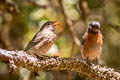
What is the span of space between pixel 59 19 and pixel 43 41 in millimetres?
2542

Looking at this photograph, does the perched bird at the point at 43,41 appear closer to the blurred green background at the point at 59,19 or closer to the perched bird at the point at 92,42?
the perched bird at the point at 92,42

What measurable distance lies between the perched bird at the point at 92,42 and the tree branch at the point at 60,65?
2.61ft

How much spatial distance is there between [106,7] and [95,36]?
3.16 meters

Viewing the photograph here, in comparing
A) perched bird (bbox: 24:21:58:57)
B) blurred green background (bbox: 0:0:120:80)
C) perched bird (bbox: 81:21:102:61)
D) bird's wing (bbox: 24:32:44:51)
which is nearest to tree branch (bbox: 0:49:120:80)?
perched bird (bbox: 81:21:102:61)

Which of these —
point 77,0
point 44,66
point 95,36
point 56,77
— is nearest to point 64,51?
point 56,77

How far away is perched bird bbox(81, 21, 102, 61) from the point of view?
20.2 ft

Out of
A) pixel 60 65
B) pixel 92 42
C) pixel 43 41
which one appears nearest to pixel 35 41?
pixel 43 41

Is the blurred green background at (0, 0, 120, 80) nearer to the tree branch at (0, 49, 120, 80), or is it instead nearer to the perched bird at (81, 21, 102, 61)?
the perched bird at (81, 21, 102, 61)

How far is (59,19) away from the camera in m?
9.06

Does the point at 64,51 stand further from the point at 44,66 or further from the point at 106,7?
the point at 44,66

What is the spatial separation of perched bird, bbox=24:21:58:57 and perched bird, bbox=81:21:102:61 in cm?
56

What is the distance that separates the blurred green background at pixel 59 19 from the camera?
27.1 feet

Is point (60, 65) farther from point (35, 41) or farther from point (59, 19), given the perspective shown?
point (59, 19)

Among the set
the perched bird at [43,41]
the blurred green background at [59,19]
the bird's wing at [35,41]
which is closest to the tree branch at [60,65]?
the perched bird at [43,41]
